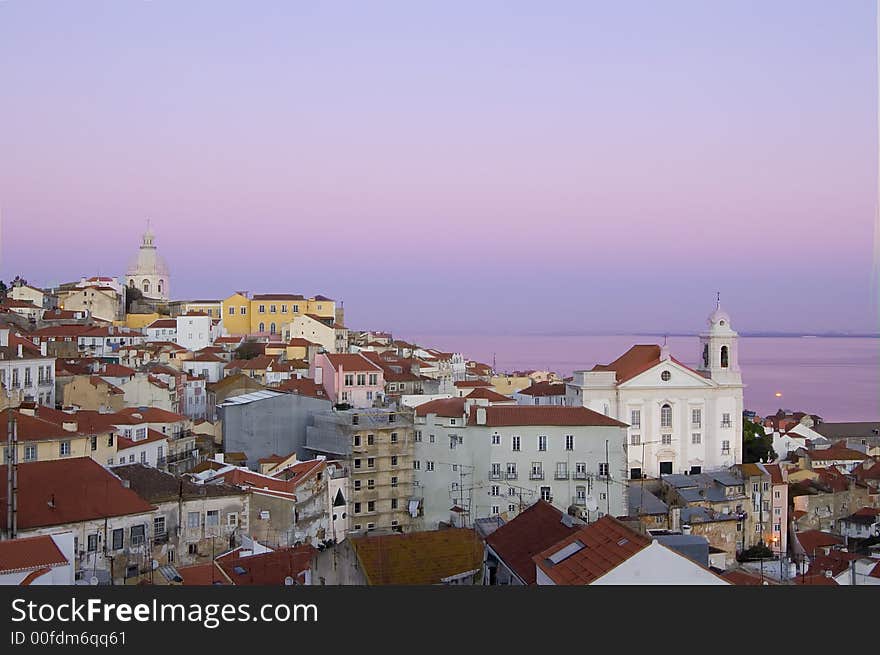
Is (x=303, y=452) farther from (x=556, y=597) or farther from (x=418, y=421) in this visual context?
(x=556, y=597)

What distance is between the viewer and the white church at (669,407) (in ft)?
77.7

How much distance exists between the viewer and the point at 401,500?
17.8 m

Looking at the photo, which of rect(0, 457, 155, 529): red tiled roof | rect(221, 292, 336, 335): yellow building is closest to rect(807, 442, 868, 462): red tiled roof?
rect(221, 292, 336, 335): yellow building

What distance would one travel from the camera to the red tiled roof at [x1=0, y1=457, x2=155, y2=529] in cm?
967

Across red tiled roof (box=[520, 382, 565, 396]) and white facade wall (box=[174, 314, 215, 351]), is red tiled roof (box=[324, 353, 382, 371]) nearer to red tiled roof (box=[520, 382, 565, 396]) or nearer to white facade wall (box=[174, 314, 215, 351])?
red tiled roof (box=[520, 382, 565, 396])

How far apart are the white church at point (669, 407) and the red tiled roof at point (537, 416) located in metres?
5.15

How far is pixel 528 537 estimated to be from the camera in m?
8.20

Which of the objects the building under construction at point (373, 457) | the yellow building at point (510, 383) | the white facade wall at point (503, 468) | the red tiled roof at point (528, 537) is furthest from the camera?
the yellow building at point (510, 383)

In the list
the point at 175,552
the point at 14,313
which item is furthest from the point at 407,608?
the point at 14,313

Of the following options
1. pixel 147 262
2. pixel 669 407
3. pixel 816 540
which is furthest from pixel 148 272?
pixel 816 540

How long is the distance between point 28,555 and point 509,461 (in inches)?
467

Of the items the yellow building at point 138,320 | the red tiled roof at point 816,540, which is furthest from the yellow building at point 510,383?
the red tiled roof at point 816,540

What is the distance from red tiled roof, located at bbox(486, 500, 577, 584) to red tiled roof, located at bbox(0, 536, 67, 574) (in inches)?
137

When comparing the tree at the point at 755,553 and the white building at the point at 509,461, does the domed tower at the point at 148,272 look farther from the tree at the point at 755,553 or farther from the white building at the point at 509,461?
the tree at the point at 755,553
